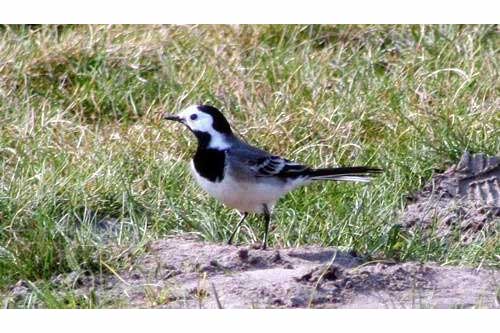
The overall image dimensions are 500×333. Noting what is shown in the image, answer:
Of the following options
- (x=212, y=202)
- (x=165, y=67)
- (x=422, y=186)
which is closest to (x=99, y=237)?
(x=212, y=202)

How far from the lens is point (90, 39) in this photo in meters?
9.23

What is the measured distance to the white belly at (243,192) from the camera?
6.95m

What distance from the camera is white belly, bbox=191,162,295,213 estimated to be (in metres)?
6.95

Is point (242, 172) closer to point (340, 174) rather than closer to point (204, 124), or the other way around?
point (204, 124)

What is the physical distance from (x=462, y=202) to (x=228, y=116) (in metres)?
1.82

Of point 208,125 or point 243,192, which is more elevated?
point 208,125

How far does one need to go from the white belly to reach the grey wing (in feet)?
0.21

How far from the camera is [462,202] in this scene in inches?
298

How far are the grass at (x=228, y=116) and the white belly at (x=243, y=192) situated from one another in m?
0.23

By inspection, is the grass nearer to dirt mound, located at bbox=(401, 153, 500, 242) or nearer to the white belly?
dirt mound, located at bbox=(401, 153, 500, 242)

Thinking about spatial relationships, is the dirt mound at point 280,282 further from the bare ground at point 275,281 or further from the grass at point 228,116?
the grass at point 228,116

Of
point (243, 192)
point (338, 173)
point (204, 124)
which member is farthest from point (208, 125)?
point (338, 173)

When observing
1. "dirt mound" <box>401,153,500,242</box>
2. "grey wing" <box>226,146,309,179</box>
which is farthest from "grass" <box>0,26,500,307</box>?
"grey wing" <box>226,146,309,179</box>

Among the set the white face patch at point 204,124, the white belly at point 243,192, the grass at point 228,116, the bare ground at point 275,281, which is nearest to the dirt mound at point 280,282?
A: the bare ground at point 275,281
